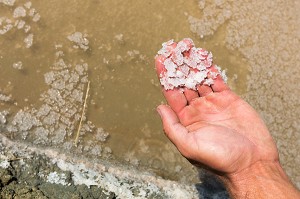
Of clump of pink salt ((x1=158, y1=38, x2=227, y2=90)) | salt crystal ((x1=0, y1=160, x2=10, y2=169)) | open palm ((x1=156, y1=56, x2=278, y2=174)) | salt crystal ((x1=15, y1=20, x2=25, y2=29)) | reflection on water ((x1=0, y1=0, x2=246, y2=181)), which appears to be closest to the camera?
open palm ((x1=156, y1=56, x2=278, y2=174))

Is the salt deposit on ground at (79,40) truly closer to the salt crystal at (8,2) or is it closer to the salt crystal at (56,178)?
the salt crystal at (8,2)

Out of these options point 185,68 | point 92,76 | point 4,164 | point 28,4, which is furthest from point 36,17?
point 185,68

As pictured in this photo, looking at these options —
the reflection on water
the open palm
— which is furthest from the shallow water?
the open palm

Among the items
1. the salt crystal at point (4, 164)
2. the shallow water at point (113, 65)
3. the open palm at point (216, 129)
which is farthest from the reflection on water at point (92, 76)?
the open palm at point (216, 129)

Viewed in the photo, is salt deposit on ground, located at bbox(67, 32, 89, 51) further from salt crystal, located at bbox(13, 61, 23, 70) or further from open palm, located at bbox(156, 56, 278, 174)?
open palm, located at bbox(156, 56, 278, 174)

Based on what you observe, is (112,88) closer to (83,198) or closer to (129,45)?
(129,45)

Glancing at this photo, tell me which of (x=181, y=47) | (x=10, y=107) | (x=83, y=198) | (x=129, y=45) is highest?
(x=181, y=47)

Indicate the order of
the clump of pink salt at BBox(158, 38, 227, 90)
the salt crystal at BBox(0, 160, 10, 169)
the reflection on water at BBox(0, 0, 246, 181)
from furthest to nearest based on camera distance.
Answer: the reflection on water at BBox(0, 0, 246, 181) → the salt crystal at BBox(0, 160, 10, 169) → the clump of pink salt at BBox(158, 38, 227, 90)

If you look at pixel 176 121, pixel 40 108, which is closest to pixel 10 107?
pixel 40 108
